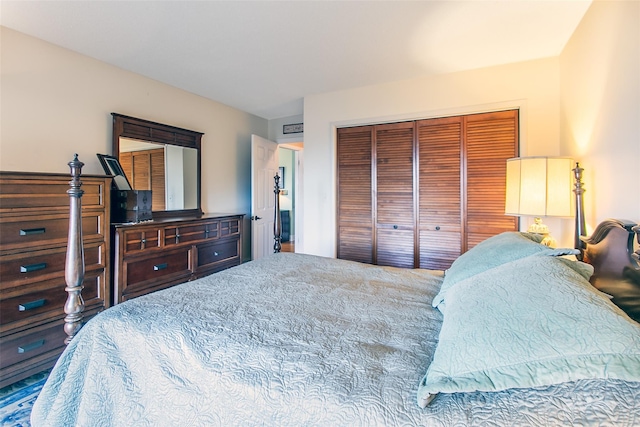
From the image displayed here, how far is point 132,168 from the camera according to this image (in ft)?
10.5

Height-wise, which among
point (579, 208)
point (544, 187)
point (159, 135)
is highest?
point (159, 135)

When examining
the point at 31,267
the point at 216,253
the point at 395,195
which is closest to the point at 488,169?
the point at 395,195

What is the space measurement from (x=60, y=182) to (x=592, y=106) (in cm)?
359

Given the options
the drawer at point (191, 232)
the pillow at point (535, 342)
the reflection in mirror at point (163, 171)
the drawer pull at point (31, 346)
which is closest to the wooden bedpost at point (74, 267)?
the drawer pull at point (31, 346)

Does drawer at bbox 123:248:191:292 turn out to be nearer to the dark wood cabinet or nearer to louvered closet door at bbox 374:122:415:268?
the dark wood cabinet

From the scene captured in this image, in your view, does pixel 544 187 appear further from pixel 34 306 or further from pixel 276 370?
pixel 34 306

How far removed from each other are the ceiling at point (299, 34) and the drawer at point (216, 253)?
1878mm

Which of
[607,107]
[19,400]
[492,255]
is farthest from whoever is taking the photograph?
[19,400]

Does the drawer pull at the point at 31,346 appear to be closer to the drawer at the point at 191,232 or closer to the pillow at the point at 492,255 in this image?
the drawer at the point at 191,232

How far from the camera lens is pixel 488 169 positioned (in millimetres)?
3129

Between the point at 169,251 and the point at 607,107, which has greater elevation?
the point at 607,107

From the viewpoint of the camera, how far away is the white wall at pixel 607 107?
1416 mm

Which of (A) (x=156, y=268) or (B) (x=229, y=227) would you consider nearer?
(A) (x=156, y=268)

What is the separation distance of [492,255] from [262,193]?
12.4 feet
